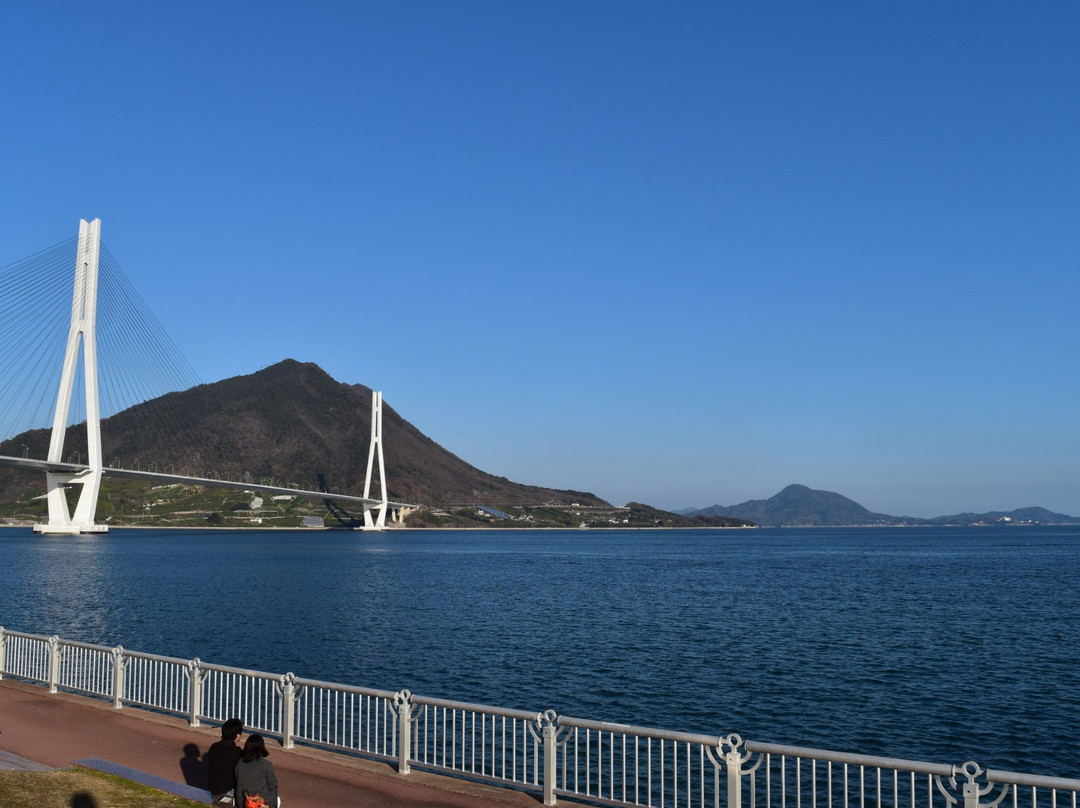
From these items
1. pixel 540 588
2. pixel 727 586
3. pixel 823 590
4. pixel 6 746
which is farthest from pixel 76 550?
pixel 6 746

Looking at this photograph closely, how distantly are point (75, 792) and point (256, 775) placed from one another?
8.36 ft

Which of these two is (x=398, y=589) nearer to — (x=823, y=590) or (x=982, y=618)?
(x=823, y=590)

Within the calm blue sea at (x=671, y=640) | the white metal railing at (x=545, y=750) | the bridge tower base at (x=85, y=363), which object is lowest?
the calm blue sea at (x=671, y=640)

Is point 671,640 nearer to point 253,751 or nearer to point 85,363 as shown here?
point 253,751

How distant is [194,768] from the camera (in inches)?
489

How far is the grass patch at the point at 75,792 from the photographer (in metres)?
10.2

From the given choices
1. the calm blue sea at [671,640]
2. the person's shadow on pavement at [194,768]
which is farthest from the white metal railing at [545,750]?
the calm blue sea at [671,640]

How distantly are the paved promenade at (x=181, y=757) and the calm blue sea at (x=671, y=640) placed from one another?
1234 cm

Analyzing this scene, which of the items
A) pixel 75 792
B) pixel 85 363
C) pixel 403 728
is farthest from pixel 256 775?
pixel 85 363

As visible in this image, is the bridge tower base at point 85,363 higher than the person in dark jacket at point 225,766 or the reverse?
higher

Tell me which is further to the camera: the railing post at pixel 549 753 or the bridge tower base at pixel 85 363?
the bridge tower base at pixel 85 363

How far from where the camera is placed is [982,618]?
1853 inches

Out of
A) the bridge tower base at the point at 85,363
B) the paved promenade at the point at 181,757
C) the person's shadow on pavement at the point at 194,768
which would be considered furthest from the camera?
the bridge tower base at the point at 85,363

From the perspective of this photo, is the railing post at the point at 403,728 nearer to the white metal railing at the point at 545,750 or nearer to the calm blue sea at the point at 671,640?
the white metal railing at the point at 545,750
